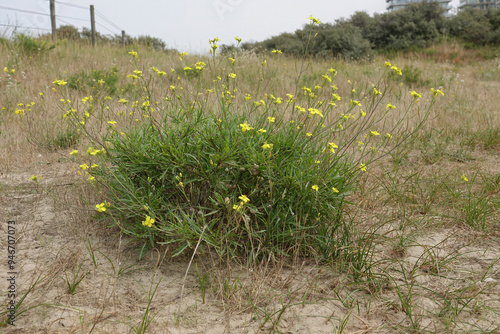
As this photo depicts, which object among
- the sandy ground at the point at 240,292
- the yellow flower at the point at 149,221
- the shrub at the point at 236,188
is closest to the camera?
the sandy ground at the point at 240,292

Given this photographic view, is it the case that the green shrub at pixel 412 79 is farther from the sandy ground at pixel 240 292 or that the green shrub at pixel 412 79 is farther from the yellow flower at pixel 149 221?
the yellow flower at pixel 149 221

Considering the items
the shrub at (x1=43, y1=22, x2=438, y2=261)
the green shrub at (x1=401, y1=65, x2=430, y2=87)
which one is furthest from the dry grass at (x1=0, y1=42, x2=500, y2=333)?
the green shrub at (x1=401, y1=65, x2=430, y2=87)

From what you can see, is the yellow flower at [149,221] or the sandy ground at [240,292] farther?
the yellow flower at [149,221]

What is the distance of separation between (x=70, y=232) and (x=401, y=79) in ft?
26.1

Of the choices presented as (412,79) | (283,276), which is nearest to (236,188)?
(283,276)

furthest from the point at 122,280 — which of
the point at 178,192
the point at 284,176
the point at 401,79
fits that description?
the point at 401,79

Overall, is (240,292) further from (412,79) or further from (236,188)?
(412,79)

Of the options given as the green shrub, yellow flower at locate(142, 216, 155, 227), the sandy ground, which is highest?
the green shrub

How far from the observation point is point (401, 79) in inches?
334

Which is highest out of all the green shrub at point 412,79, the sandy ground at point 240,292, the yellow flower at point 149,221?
the green shrub at point 412,79

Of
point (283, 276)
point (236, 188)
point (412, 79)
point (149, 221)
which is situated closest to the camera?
point (149, 221)

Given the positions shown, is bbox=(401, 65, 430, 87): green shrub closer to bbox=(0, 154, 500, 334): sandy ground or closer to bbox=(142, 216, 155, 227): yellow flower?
bbox=(0, 154, 500, 334): sandy ground

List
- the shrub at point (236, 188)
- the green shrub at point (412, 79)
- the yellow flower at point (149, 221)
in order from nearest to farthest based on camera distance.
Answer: the yellow flower at point (149, 221), the shrub at point (236, 188), the green shrub at point (412, 79)

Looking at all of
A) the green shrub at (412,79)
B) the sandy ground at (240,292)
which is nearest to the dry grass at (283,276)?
the sandy ground at (240,292)
